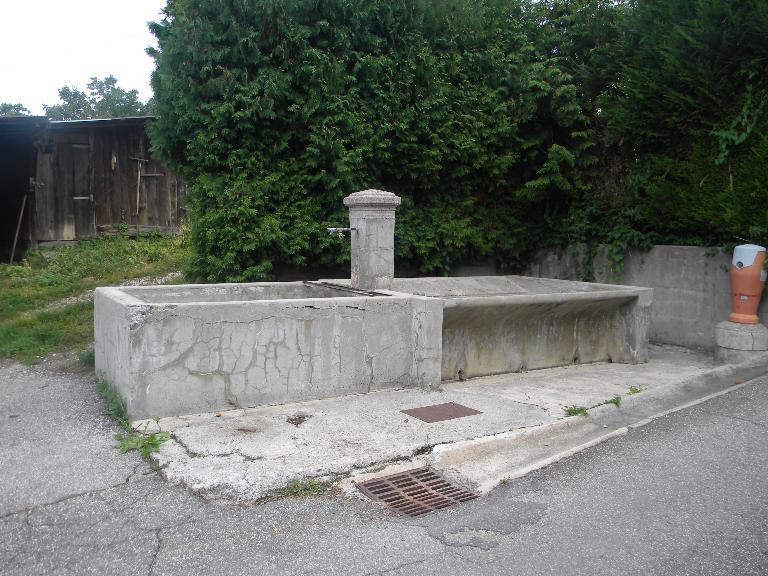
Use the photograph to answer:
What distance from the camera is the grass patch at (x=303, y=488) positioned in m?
4.14

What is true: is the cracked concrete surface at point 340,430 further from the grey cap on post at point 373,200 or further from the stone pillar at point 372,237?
the grey cap on post at point 373,200

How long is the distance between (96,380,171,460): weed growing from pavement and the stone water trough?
155mm

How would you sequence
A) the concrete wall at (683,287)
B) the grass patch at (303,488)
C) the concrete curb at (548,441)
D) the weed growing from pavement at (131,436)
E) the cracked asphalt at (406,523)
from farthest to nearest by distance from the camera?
the concrete wall at (683,287) < the weed growing from pavement at (131,436) < the concrete curb at (548,441) < the grass patch at (303,488) < the cracked asphalt at (406,523)

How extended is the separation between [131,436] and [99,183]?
11.8 m

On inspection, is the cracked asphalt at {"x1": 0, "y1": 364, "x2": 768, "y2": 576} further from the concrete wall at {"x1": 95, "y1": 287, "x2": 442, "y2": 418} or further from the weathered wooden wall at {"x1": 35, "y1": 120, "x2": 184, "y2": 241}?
the weathered wooden wall at {"x1": 35, "y1": 120, "x2": 184, "y2": 241}

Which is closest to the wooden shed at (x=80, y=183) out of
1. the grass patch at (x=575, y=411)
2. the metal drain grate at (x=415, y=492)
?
the grass patch at (x=575, y=411)

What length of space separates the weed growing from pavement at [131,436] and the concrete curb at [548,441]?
2087 millimetres

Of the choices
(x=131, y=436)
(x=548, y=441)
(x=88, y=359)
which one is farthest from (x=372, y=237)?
(x=88, y=359)

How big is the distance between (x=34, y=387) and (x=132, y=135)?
1021 cm

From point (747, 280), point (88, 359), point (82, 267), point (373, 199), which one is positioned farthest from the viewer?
point (82, 267)

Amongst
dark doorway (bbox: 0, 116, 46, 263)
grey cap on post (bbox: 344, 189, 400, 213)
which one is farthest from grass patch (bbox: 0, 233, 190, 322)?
grey cap on post (bbox: 344, 189, 400, 213)

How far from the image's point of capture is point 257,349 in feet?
19.4

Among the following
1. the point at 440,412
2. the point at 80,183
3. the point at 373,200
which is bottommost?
the point at 440,412

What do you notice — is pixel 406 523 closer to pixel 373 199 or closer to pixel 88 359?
pixel 373 199
